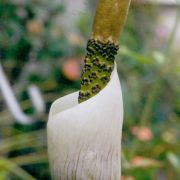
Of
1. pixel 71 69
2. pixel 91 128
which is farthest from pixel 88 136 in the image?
pixel 71 69

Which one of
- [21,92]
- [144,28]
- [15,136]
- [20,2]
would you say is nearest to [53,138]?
[15,136]

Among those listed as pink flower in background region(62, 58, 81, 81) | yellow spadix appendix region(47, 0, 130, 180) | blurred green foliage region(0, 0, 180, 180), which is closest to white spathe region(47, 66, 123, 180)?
yellow spadix appendix region(47, 0, 130, 180)

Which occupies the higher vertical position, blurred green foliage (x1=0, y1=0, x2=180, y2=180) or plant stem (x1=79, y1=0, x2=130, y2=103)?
plant stem (x1=79, y1=0, x2=130, y2=103)

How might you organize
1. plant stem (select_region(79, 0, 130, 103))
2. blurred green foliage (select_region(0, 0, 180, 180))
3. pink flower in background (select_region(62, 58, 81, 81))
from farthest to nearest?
pink flower in background (select_region(62, 58, 81, 81)) < blurred green foliage (select_region(0, 0, 180, 180)) < plant stem (select_region(79, 0, 130, 103))

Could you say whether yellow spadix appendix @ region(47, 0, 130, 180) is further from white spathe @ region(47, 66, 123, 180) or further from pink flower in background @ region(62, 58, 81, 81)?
pink flower in background @ region(62, 58, 81, 81)

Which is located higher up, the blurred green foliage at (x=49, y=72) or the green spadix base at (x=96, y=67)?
the green spadix base at (x=96, y=67)

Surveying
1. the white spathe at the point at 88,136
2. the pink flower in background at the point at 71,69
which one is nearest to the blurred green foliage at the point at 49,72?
the pink flower in background at the point at 71,69

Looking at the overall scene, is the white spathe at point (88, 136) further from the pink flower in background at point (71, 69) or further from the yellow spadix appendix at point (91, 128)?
the pink flower in background at point (71, 69)
